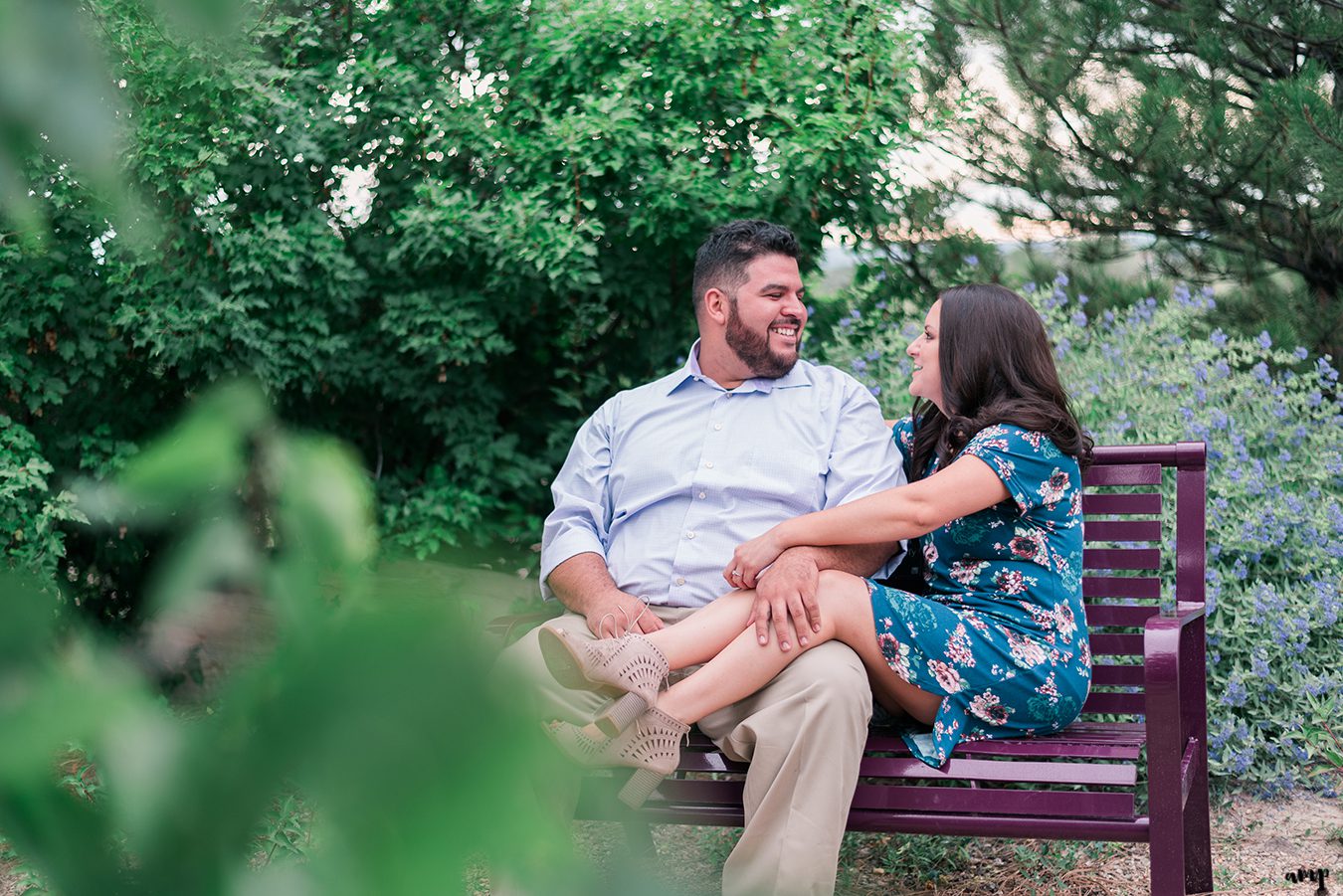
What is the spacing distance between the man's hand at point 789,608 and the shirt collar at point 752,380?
85 centimetres

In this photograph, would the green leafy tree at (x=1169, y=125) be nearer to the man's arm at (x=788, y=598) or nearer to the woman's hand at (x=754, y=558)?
the woman's hand at (x=754, y=558)

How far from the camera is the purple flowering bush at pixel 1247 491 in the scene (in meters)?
3.76

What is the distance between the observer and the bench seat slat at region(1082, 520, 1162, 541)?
11.0 ft

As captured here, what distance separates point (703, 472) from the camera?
340 cm

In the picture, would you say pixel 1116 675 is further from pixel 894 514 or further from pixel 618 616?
pixel 618 616

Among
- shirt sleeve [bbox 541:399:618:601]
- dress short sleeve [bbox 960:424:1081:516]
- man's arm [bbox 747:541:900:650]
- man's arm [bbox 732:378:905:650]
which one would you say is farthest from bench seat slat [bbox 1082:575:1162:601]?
shirt sleeve [bbox 541:399:618:601]

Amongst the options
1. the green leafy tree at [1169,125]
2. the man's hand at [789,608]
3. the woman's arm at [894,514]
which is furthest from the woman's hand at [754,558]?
the green leafy tree at [1169,125]

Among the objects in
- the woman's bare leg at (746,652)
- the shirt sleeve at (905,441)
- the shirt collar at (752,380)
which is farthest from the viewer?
the shirt collar at (752,380)

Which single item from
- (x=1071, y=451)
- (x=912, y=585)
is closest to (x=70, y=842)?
(x=1071, y=451)

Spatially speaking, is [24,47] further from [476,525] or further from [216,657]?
[476,525]

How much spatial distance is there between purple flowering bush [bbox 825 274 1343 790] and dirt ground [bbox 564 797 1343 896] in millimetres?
138

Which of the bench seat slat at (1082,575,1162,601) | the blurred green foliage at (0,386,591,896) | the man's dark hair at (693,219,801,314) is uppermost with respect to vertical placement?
the man's dark hair at (693,219,801,314)

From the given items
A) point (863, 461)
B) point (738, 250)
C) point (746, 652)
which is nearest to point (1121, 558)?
point (863, 461)

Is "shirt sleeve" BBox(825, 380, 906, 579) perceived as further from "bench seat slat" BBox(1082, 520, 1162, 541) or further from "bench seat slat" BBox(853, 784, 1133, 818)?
"bench seat slat" BBox(853, 784, 1133, 818)
